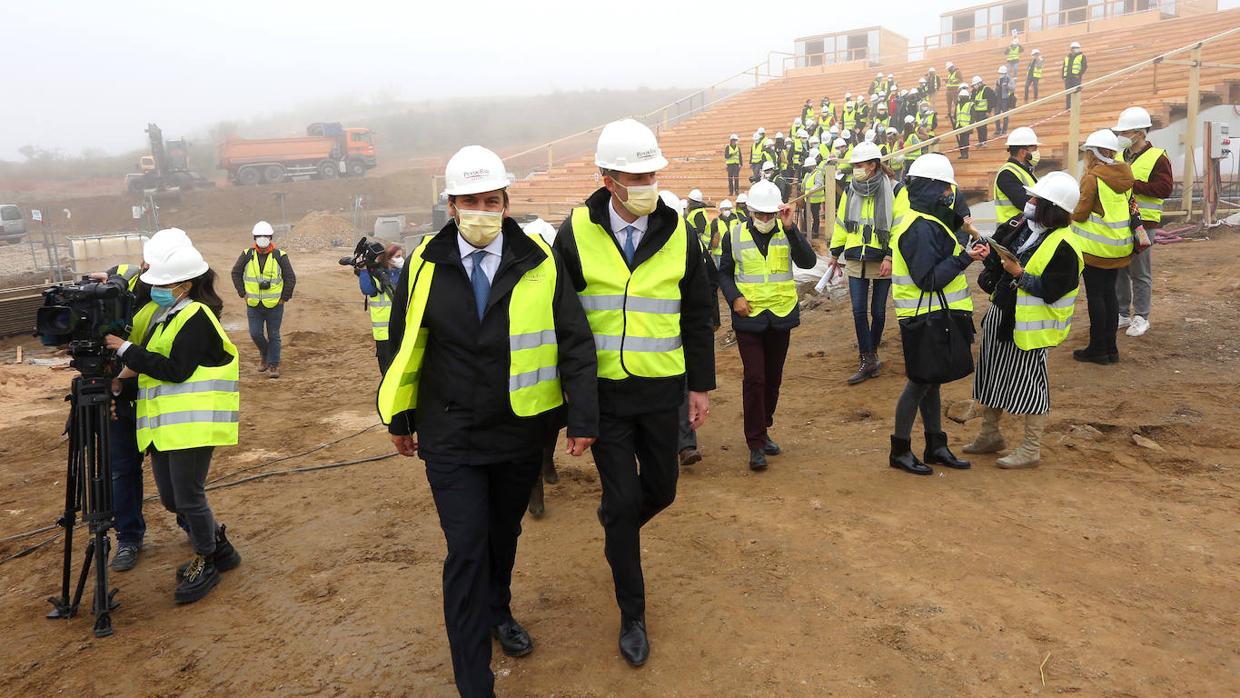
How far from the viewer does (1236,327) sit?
7.29 meters

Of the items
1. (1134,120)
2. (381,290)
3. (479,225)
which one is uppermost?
(1134,120)

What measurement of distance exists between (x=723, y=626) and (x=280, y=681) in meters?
1.82

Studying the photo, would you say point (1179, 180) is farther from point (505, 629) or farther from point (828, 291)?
point (505, 629)

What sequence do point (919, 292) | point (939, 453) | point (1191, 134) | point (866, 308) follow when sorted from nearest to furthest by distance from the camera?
1. point (919, 292)
2. point (939, 453)
3. point (866, 308)
4. point (1191, 134)

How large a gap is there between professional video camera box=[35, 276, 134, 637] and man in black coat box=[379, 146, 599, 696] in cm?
181

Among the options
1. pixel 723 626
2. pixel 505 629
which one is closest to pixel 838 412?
pixel 723 626

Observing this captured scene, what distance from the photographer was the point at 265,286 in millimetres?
9711

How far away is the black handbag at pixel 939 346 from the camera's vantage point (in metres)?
4.77

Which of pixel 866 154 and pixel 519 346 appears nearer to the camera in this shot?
pixel 519 346

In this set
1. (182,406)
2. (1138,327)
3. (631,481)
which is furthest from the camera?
(1138,327)

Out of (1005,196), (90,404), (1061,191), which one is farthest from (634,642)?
(1005,196)

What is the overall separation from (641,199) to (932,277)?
7.35ft

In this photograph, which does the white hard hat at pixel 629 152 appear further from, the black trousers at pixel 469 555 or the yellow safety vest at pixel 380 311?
the yellow safety vest at pixel 380 311

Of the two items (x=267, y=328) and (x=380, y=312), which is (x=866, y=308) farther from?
(x=267, y=328)
